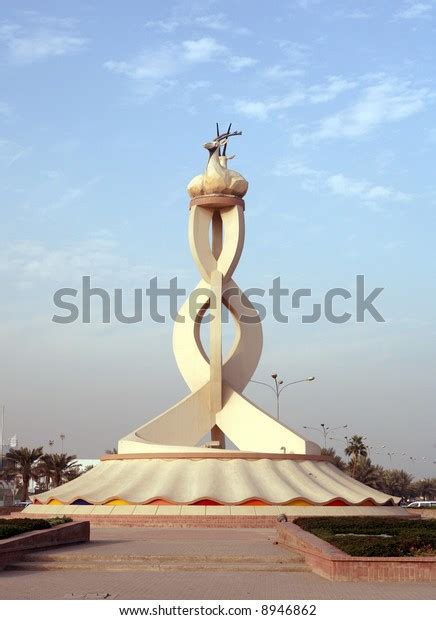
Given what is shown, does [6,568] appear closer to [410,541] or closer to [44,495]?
[410,541]

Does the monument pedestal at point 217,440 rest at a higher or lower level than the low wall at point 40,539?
higher

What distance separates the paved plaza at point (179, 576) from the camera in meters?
10.9

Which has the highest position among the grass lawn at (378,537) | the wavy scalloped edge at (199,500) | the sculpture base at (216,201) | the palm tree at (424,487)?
the sculpture base at (216,201)

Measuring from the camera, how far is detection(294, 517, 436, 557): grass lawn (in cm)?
1248

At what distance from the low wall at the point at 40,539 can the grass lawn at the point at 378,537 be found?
466cm

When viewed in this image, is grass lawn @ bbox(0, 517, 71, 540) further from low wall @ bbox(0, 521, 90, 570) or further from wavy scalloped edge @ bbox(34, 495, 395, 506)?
wavy scalloped edge @ bbox(34, 495, 395, 506)

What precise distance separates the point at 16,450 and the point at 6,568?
34187 mm

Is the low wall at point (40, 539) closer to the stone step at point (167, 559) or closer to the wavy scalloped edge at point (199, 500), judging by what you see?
the stone step at point (167, 559)

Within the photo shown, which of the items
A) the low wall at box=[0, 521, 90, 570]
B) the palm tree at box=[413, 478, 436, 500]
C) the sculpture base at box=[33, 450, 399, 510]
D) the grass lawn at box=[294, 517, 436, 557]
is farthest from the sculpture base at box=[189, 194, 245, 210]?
the palm tree at box=[413, 478, 436, 500]

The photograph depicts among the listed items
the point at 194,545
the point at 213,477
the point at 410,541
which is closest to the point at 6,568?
the point at 194,545

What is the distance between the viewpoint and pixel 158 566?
1373cm

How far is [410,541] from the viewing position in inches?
508

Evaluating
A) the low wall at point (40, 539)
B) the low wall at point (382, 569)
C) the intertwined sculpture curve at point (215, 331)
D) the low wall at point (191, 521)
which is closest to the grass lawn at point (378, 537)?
the low wall at point (382, 569)
